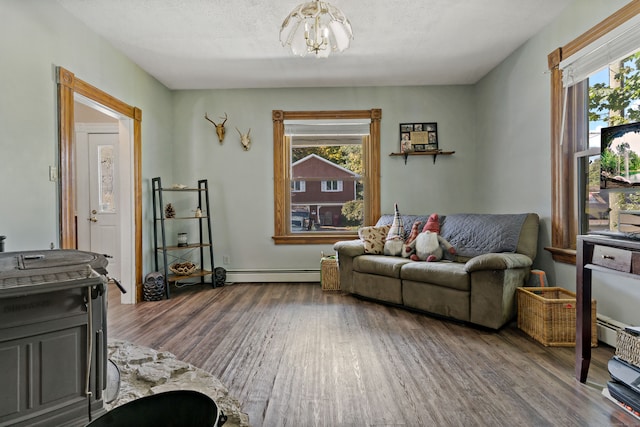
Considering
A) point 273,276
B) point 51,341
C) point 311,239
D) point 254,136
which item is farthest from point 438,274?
point 254,136

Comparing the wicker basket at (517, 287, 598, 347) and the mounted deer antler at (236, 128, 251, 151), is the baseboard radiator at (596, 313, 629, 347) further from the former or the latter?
the mounted deer antler at (236, 128, 251, 151)

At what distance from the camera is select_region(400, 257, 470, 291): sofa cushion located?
2.90 m

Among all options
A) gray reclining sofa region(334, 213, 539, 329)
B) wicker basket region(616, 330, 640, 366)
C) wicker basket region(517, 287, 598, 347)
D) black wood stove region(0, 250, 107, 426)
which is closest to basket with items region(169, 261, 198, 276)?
gray reclining sofa region(334, 213, 539, 329)

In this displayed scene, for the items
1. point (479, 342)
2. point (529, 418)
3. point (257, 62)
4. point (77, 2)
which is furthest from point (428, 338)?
point (77, 2)

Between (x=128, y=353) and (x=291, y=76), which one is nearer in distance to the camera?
(x=128, y=353)

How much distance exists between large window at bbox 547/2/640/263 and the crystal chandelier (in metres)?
1.75

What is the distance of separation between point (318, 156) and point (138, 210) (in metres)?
2.26

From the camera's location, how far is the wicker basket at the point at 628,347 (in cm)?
167

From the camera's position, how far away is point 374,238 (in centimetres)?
395

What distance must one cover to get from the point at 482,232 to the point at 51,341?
10.9ft

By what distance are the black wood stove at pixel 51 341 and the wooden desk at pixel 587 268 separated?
2.33 meters

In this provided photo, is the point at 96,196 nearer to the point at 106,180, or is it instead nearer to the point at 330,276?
the point at 106,180

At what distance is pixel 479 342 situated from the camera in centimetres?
255

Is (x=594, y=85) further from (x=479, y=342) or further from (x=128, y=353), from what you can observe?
(x=128, y=353)
